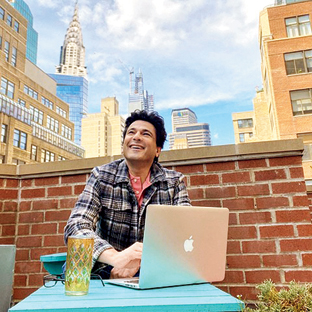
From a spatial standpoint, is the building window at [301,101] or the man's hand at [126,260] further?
the building window at [301,101]

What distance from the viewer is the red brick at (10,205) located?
2.54 metres

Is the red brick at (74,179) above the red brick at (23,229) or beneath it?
above

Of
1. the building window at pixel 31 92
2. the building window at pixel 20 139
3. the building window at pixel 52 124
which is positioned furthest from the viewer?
the building window at pixel 52 124

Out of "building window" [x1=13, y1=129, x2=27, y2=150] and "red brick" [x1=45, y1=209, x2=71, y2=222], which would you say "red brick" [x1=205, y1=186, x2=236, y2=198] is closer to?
"red brick" [x1=45, y1=209, x2=71, y2=222]

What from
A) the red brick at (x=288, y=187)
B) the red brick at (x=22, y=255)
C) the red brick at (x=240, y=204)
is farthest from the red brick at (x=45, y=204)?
the red brick at (x=288, y=187)

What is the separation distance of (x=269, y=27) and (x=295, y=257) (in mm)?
20415

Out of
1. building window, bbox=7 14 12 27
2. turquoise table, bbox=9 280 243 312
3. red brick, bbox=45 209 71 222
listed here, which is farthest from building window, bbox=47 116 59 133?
turquoise table, bbox=9 280 243 312

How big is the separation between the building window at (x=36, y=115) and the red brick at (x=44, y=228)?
35425 mm

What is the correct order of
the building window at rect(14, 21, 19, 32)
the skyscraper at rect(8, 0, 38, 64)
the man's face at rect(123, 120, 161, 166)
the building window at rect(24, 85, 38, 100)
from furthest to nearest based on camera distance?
the skyscraper at rect(8, 0, 38, 64), the building window at rect(24, 85, 38, 100), the building window at rect(14, 21, 19, 32), the man's face at rect(123, 120, 161, 166)

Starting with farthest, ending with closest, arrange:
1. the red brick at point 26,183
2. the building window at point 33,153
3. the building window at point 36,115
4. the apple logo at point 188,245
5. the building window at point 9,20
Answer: the building window at point 36,115
the building window at point 33,153
the building window at point 9,20
the red brick at point 26,183
the apple logo at point 188,245

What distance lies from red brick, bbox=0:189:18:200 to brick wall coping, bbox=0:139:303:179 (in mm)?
135

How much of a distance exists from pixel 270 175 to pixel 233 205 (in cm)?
35

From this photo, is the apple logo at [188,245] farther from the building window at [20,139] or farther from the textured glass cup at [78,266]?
the building window at [20,139]

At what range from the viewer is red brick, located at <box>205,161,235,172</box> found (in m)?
2.32
